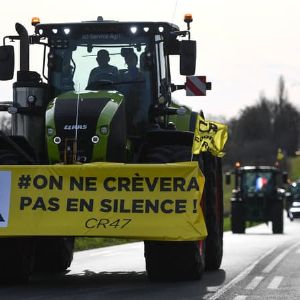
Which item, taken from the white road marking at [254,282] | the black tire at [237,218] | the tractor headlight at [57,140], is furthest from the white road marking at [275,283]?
the black tire at [237,218]

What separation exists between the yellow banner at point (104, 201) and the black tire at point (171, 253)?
0.47 metres

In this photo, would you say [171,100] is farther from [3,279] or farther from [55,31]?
[3,279]

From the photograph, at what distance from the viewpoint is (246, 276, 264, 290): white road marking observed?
12727mm

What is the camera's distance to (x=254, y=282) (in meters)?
13.4

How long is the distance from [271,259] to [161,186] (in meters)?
7.12

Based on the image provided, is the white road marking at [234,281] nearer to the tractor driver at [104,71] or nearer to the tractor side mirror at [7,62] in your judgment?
the tractor driver at [104,71]

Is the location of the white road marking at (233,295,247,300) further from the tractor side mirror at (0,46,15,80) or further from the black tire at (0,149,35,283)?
the tractor side mirror at (0,46,15,80)

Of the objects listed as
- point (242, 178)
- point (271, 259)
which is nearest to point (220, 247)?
point (271, 259)

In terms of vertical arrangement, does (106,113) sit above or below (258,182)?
above

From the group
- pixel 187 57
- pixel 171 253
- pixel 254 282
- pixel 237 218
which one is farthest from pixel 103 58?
pixel 237 218

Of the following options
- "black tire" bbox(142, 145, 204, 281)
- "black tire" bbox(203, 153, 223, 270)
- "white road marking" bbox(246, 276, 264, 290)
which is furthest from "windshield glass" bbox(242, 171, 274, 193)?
"black tire" bbox(142, 145, 204, 281)

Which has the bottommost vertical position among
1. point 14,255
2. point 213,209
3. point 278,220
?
point 278,220

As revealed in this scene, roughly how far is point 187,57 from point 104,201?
8.04ft

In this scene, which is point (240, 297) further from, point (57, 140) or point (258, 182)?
→ point (258, 182)
